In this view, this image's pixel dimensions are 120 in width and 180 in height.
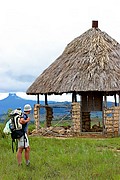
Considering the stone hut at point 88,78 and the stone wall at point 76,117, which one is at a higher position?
the stone hut at point 88,78

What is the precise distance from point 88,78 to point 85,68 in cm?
76

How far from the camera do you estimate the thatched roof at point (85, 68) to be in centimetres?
1944

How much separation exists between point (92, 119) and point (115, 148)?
10.1m

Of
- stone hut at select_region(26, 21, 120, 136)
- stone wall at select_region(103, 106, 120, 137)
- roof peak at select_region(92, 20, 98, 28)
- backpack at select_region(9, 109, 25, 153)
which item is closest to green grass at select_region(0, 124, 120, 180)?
backpack at select_region(9, 109, 25, 153)

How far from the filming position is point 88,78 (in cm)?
1959

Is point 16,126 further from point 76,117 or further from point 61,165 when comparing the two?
point 76,117

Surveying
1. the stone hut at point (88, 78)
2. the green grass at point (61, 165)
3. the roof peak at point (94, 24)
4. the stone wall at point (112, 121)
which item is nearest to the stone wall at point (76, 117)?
the stone hut at point (88, 78)

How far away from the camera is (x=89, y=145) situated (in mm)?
14898

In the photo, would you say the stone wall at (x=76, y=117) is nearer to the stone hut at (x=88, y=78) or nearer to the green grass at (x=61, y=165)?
the stone hut at (x=88, y=78)

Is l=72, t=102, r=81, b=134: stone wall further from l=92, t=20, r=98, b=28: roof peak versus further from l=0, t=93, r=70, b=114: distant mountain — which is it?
l=92, t=20, r=98, b=28: roof peak

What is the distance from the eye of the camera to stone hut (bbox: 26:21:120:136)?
19.5 m

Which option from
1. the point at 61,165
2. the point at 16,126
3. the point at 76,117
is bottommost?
the point at 61,165

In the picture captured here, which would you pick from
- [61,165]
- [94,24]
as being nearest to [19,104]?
[94,24]

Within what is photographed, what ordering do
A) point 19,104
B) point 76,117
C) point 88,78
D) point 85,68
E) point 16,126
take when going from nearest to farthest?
point 16,126, point 88,78, point 76,117, point 85,68, point 19,104
